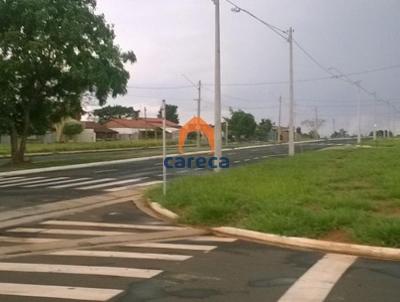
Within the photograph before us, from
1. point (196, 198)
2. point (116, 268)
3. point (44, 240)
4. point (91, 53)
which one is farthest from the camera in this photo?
point (91, 53)

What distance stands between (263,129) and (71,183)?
107892mm

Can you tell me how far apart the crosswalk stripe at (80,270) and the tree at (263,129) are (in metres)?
112

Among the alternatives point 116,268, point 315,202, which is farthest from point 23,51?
point 116,268

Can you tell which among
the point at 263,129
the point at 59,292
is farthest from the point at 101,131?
Result: the point at 59,292

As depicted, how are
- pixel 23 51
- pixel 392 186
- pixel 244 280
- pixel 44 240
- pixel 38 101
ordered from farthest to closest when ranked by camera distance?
1. pixel 38 101
2. pixel 23 51
3. pixel 392 186
4. pixel 44 240
5. pixel 244 280

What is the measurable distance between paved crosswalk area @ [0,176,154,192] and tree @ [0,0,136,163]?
28.1 ft

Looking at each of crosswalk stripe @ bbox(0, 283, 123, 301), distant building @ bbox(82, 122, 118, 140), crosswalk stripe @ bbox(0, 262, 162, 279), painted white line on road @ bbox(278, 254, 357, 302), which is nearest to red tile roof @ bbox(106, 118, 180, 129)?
distant building @ bbox(82, 122, 118, 140)

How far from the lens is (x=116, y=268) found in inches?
323

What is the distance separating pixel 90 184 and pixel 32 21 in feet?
45.2

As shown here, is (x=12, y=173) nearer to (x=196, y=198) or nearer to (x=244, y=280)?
(x=196, y=198)

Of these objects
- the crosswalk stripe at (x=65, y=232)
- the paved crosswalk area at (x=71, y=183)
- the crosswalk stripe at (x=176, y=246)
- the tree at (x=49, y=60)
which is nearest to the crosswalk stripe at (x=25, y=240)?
the crosswalk stripe at (x=65, y=232)

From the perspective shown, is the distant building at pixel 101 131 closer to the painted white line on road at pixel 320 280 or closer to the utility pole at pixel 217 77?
the utility pole at pixel 217 77

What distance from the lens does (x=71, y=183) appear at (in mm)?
23141

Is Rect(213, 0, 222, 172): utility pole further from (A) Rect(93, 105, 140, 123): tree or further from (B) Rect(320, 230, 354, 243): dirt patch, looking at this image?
(A) Rect(93, 105, 140, 123): tree
